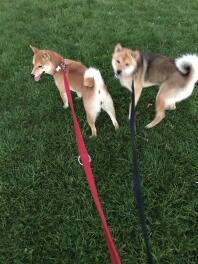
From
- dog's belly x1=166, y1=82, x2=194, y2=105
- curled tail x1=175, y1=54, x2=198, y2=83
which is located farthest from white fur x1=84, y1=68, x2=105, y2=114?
curled tail x1=175, y1=54, x2=198, y2=83

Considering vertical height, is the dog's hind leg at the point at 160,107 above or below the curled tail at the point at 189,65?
below

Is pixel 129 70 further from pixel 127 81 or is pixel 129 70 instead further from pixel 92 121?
pixel 92 121

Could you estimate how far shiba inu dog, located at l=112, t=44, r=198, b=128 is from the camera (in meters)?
4.02

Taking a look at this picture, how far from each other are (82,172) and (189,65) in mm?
1682

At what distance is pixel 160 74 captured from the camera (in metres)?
4.30

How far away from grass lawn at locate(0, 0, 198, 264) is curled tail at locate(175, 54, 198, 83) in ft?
2.23

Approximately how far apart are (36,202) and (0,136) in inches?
44.0

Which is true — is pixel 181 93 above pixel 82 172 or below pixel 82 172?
above

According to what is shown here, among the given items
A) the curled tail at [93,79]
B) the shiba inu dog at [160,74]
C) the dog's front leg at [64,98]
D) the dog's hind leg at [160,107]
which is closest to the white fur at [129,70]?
the shiba inu dog at [160,74]

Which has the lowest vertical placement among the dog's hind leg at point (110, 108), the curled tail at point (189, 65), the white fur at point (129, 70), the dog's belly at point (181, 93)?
the dog's hind leg at point (110, 108)

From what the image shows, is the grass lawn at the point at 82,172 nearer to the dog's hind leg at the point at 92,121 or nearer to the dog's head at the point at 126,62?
the dog's hind leg at the point at 92,121

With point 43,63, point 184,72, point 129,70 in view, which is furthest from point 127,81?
point 43,63

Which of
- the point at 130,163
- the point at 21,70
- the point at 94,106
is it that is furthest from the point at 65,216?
the point at 21,70

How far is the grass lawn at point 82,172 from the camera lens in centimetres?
323
